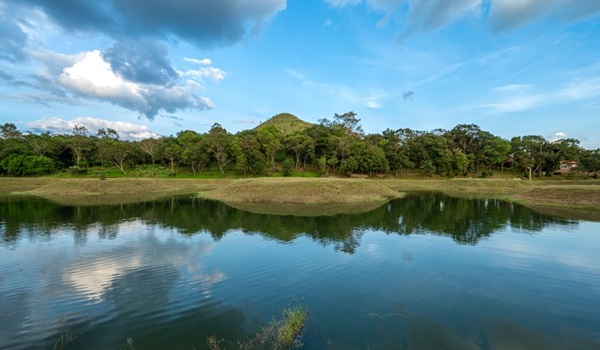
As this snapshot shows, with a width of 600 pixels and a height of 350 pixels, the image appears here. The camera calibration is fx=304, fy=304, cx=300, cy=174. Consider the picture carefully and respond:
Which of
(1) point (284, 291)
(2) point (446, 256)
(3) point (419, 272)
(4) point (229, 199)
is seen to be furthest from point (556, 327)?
(4) point (229, 199)

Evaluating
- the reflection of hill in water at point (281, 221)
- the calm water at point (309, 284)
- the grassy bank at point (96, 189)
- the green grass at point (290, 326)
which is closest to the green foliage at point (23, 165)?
the grassy bank at point (96, 189)

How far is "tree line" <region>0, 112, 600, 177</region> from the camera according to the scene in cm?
9144

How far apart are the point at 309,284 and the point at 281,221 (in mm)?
17138

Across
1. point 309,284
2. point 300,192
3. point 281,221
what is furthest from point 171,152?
point 309,284

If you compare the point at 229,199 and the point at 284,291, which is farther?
the point at 229,199

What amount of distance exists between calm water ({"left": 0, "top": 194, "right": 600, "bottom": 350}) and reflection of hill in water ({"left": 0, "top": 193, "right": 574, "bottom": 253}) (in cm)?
39

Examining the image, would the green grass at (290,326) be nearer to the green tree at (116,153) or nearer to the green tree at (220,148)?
the green tree at (220,148)

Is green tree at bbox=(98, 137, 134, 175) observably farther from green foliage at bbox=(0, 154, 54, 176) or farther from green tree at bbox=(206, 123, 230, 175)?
green tree at bbox=(206, 123, 230, 175)

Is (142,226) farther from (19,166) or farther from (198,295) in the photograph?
(19,166)

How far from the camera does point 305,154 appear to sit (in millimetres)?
106625

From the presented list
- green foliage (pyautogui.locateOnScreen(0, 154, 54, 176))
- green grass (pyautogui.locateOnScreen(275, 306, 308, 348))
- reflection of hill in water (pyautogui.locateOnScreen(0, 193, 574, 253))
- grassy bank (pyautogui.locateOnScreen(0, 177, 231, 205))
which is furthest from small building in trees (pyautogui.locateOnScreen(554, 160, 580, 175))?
green foliage (pyautogui.locateOnScreen(0, 154, 54, 176))

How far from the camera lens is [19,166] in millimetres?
86625

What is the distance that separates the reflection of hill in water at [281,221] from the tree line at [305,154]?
166ft

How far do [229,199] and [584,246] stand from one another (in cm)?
4175
